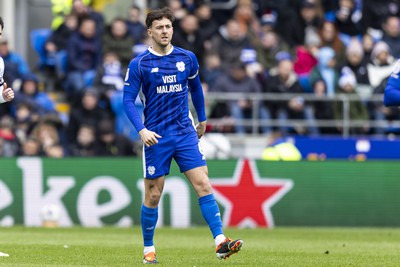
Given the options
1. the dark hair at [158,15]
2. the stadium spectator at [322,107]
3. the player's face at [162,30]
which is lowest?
the stadium spectator at [322,107]

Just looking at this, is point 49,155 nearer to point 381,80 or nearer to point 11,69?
point 11,69

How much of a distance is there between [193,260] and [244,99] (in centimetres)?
1059

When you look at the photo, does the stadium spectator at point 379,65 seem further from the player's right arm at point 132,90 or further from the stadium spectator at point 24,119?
the player's right arm at point 132,90

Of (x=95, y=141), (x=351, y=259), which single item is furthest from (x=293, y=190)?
(x=351, y=259)

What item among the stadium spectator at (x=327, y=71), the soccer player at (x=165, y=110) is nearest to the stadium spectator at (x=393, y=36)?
the stadium spectator at (x=327, y=71)

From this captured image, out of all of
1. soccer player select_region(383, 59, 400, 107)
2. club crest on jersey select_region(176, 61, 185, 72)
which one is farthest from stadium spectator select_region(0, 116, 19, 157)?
soccer player select_region(383, 59, 400, 107)

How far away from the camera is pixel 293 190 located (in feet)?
67.3

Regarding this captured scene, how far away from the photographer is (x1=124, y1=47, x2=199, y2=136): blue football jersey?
11641 mm

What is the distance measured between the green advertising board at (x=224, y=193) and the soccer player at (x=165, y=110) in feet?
27.9

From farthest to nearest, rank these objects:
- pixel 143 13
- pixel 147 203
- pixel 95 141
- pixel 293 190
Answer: pixel 143 13 < pixel 95 141 < pixel 293 190 < pixel 147 203

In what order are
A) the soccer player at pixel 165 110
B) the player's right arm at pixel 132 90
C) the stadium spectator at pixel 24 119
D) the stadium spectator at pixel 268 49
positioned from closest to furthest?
the player's right arm at pixel 132 90, the soccer player at pixel 165 110, the stadium spectator at pixel 24 119, the stadium spectator at pixel 268 49

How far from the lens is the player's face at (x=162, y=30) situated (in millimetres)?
11523

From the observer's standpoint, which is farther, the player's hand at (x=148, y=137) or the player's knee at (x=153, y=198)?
the player's knee at (x=153, y=198)

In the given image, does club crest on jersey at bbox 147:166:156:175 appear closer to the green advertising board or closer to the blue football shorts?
the blue football shorts
